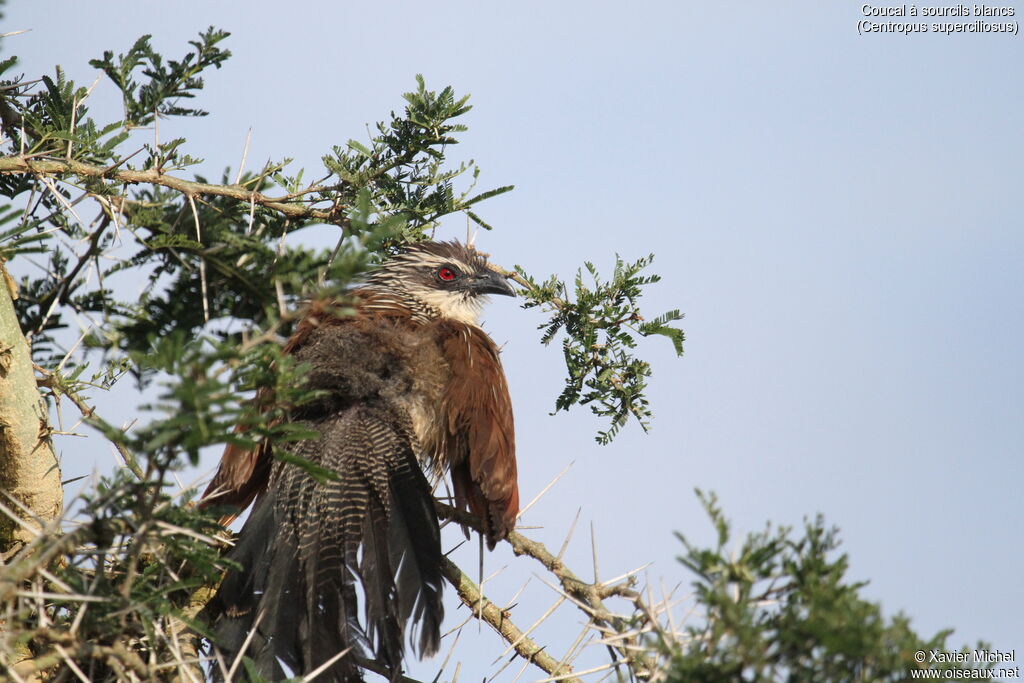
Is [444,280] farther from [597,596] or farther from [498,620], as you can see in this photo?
[597,596]

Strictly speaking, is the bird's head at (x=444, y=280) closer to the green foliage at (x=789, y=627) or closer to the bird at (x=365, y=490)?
the bird at (x=365, y=490)

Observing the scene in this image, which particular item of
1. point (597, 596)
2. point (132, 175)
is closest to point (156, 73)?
point (132, 175)

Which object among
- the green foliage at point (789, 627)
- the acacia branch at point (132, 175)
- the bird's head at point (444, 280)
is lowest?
the green foliage at point (789, 627)

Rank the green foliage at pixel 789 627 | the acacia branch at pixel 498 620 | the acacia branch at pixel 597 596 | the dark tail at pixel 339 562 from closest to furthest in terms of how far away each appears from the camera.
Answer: the green foliage at pixel 789 627 → the acacia branch at pixel 597 596 → the dark tail at pixel 339 562 → the acacia branch at pixel 498 620

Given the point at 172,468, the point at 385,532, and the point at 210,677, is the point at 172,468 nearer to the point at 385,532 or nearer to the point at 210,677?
the point at 210,677

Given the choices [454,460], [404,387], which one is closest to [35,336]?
[404,387]

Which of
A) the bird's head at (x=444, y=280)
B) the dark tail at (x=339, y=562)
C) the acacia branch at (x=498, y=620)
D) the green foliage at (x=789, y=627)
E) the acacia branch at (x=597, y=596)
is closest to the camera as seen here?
the green foliage at (x=789, y=627)

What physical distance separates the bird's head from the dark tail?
1.15 m

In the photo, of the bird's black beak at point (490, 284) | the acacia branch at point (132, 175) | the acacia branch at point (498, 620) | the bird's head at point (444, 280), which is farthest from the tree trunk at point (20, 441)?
the bird's black beak at point (490, 284)

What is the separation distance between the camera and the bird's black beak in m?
4.36

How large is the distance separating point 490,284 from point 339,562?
6.00 feet

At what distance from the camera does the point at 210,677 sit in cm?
254

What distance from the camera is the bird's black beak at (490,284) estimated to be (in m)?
4.36

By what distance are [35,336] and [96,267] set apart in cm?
49
